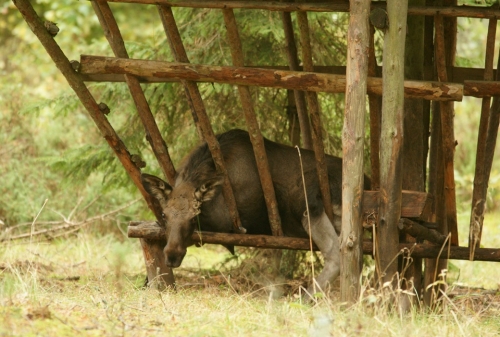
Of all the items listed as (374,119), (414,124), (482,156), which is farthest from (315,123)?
(482,156)

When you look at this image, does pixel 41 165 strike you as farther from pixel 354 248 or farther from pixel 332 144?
pixel 354 248

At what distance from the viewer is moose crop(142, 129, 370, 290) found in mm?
7215

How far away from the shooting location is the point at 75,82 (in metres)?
6.97

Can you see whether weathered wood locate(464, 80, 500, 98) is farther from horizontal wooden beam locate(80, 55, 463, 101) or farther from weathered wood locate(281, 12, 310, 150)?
weathered wood locate(281, 12, 310, 150)

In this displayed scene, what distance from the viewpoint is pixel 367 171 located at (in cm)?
954

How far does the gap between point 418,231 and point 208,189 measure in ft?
6.80

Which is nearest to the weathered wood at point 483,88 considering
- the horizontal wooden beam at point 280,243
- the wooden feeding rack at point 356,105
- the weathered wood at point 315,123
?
the wooden feeding rack at point 356,105

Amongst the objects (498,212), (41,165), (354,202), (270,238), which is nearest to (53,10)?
(41,165)

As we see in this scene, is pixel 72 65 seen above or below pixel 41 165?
above

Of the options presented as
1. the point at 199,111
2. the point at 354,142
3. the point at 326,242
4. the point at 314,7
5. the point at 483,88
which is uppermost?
the point at 314,7

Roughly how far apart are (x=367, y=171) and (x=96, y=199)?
4826mm

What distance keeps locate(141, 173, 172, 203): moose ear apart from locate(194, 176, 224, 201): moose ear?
34 centimetres

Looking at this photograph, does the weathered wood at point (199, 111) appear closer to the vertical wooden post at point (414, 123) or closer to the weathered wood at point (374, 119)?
the weathered wood at point (374, 119)

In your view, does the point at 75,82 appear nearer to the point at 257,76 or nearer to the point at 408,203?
the point at 257,76
